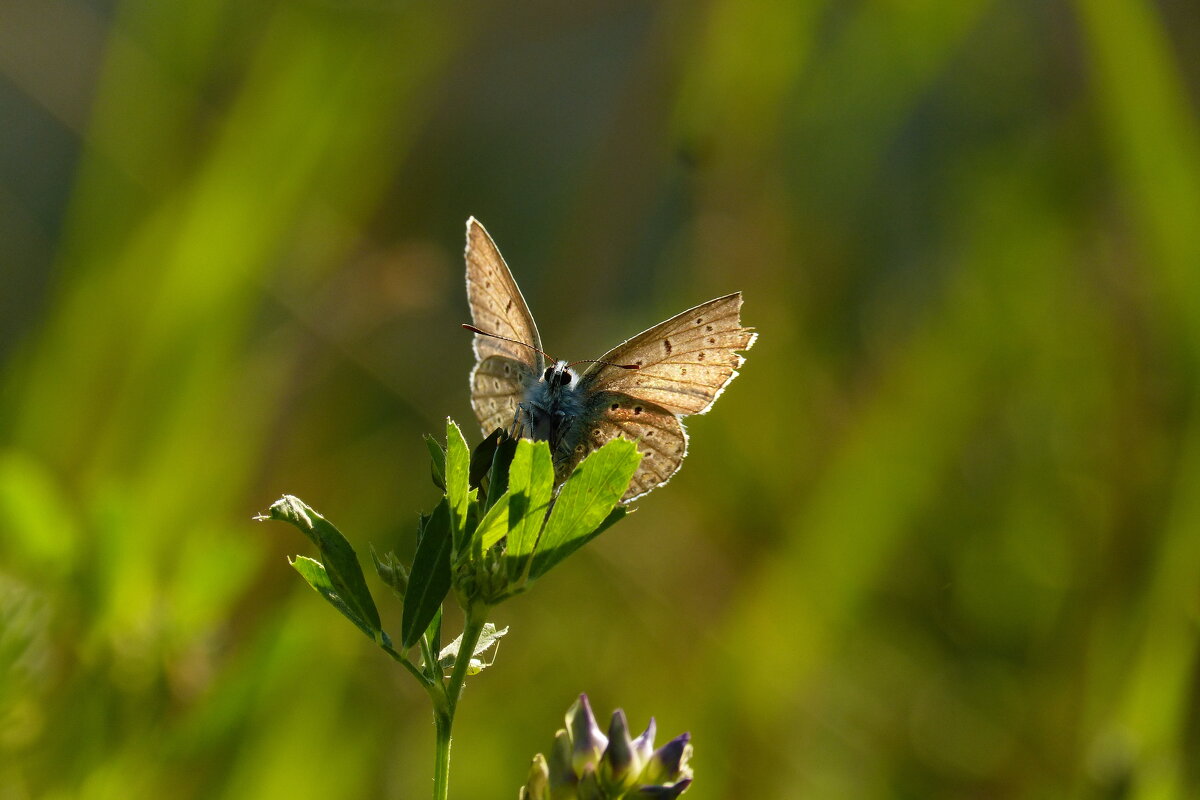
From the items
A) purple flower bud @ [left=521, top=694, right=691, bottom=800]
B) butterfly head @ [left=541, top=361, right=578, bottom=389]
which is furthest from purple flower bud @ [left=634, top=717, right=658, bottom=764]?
butterfly head @ [left=541, top=361, right=578, bottom=389]

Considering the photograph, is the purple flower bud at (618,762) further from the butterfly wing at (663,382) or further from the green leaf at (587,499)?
the butterfly wing at (663,382)

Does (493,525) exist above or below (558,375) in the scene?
below

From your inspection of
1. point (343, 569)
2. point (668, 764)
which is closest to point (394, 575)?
point (343, 569)

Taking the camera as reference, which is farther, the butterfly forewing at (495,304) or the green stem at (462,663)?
the butterfly forewing at (495,304)

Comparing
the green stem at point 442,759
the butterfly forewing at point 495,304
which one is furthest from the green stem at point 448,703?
the butterfly forewing at point 495,304

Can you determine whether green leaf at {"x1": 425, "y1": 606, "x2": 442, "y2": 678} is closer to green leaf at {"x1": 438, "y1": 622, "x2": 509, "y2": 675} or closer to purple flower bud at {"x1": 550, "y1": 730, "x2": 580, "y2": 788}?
green leaf at {"x1": 438, "y1": 622, "x2": 509, "y2": 675}

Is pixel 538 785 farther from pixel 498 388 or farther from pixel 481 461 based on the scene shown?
pixel 498 388
